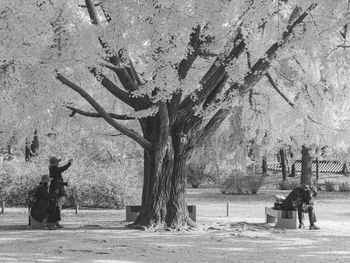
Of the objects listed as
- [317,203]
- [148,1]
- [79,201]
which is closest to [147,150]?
[148,1]

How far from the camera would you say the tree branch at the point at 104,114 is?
37.3 ft

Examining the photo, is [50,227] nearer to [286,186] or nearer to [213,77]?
[213,77]

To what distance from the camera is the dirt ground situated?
29.3ft

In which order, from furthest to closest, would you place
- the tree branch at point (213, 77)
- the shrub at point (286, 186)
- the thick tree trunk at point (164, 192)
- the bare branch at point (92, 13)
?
the shrub at point (286, 186), the thick tree trunk at point (164, 192), the tree branch at point (213, 77), the bare branch at point (92, 13)

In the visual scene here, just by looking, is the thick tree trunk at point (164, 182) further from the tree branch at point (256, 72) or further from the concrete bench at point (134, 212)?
the concrete bench at point (134, 212)

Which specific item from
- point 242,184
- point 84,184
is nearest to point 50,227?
point 84,184

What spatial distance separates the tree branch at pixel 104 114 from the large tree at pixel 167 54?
0.08 feet

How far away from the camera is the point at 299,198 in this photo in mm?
13875

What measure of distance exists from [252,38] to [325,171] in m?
43.4

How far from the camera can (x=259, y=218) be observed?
16.8m

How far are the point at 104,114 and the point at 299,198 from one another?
514 cm

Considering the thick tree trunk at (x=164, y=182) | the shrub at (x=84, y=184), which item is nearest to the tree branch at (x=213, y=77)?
the thick tree trunk at (x=164, y=182)

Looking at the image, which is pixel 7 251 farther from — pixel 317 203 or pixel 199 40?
pixel 317 203

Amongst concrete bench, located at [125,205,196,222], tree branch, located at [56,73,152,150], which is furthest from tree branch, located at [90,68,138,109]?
concrete bench, located at [125,205,196,222]
